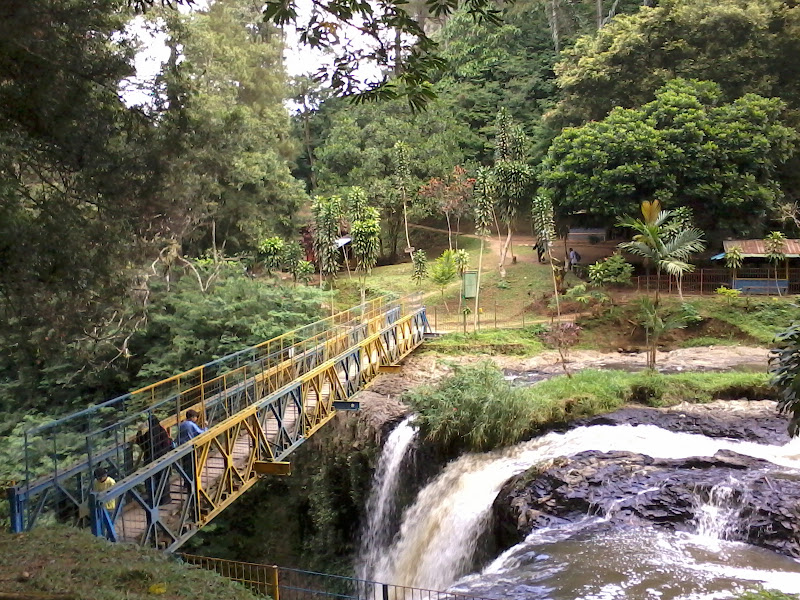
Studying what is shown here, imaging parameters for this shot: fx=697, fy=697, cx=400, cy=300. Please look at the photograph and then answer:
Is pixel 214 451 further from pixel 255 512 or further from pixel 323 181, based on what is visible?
pixel 323 181

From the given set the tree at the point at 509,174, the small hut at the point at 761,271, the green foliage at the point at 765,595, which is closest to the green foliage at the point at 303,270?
the tree at the point at 509,174

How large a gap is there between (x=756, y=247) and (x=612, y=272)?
5.49 meters

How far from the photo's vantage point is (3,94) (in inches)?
354

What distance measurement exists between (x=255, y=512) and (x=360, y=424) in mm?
4099

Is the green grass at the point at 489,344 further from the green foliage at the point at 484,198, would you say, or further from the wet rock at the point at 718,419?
the wet rock at the point at 718,419

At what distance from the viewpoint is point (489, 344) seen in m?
24.3

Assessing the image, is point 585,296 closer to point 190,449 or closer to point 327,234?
point 327,234

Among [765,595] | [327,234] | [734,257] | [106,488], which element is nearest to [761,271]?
[734,257]

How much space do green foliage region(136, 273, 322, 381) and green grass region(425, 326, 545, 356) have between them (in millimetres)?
4532

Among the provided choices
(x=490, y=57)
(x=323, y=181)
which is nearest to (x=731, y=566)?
(x=323, y=181)

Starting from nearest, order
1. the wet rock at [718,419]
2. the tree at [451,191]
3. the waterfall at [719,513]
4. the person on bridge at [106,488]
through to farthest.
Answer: the person on bridge at [106,488]
the waterfall at [719,513]
the wet rock at [718,419]
the tree at [451,191]

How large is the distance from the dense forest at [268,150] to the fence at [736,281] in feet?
6.50

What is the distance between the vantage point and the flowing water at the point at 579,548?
9422 mm

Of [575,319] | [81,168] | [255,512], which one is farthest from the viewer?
[575,319]
